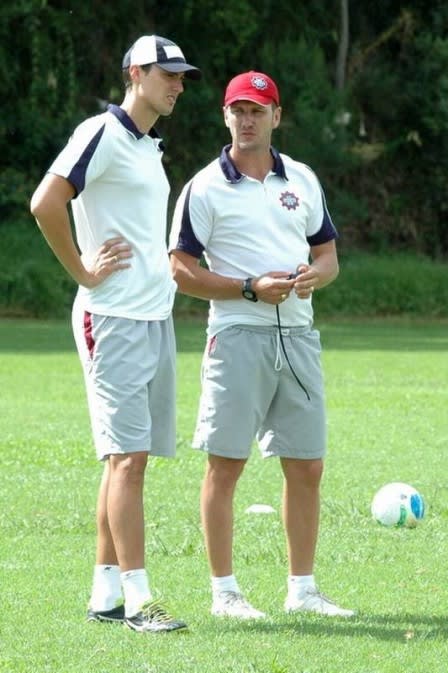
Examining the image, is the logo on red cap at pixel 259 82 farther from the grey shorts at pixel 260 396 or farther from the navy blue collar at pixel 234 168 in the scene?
the grey shorts at pixel 260 396

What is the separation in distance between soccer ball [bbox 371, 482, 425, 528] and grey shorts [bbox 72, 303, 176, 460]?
270 centimetres

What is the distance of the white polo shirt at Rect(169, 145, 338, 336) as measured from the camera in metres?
6.29

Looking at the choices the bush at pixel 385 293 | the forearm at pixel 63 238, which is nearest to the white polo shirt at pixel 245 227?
the forearm at pixel 63 238

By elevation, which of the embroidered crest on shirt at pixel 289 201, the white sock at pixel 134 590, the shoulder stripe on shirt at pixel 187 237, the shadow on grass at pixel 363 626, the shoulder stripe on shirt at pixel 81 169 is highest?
the shoulder stripe on shirt at pixel 81 169

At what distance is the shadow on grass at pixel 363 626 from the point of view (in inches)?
230

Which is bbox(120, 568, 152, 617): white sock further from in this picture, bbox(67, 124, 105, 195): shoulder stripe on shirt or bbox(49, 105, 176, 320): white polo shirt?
bbox(67, 124, 105, 195): shoulder stripe on shirt

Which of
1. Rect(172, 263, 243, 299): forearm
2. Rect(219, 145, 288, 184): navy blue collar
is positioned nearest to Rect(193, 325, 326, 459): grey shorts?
Rect(172, 263, 243, 299): forearm

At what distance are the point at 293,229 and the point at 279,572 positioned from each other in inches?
69.2

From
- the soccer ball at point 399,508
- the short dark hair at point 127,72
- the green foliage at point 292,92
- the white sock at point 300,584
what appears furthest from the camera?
the green foliage at point 292,92

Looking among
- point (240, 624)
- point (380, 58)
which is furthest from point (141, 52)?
point (380, 58)

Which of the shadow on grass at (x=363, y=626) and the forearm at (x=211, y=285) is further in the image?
the forearm at (x=211, y=285)

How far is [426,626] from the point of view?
19.7 feet

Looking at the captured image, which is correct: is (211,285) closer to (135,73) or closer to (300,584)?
(135,73)

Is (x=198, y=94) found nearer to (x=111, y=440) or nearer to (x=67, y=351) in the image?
(x=67, y=351)
